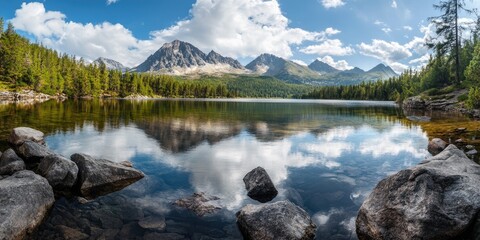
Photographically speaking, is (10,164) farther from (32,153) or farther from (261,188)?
(261,188)

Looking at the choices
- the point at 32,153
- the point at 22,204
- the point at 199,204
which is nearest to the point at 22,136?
the point at 32,153

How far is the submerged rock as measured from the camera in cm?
1409

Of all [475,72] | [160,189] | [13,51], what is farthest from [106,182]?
[13,51]

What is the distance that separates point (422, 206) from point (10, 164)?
2057 cm

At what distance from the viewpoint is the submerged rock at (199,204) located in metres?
14.1

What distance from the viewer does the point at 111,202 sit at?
48.7ft

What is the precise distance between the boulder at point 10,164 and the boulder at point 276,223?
1374 centimetres

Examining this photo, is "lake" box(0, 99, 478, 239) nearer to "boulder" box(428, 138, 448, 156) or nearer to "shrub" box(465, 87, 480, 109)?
"boulder" box(428, 138, 448, 156)

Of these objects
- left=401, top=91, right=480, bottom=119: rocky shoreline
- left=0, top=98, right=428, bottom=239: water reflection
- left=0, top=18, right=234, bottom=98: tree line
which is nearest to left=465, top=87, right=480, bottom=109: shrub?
left=401, top=91, right=480, bottom=119: rocky shoreline

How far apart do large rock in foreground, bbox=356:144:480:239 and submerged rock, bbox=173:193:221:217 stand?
6.60m

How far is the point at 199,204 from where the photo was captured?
48.3 ft

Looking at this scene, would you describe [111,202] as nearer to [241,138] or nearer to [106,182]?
[106,182]

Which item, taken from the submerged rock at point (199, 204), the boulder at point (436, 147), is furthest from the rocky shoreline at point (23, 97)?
the boulder at point (436, 147)

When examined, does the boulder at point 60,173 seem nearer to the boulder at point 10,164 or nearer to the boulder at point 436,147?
the boulder at point 10,164
